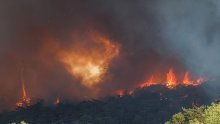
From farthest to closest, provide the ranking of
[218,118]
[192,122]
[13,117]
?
[13,117]
[192,122]
[218,118]

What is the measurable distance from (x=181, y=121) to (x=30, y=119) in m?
124

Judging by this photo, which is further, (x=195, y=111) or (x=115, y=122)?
(x=115, y=122)

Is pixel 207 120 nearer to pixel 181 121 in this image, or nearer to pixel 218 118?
→ pixel 218 118

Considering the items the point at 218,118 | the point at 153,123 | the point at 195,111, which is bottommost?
the point at 218,118

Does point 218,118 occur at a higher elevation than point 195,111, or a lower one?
lower

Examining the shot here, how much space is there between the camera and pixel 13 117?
197m

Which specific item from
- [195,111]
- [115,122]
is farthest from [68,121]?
[195,111]

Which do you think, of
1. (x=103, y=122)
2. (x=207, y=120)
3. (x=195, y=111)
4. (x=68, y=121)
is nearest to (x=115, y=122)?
(x=103, y=122)

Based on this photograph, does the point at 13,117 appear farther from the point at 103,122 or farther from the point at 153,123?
the point at 153,123

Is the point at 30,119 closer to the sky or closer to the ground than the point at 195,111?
closer to the sky

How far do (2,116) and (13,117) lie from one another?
4761mm

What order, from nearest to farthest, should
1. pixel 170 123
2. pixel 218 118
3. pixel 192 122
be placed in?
pixel 218 118, pixel 192 122, pixel 170 123

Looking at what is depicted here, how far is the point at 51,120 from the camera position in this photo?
198 meters

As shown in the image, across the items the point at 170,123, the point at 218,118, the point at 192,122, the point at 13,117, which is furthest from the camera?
the point at 13,117
